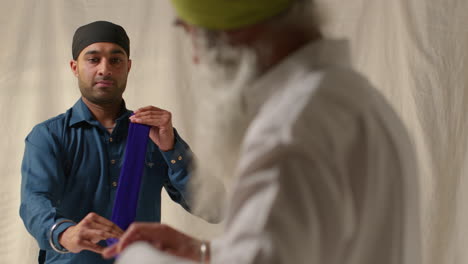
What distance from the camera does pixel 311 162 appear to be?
0.89m

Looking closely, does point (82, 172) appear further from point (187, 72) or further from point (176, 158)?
point (187, 72)

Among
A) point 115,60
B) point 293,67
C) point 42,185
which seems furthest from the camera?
point 115,60

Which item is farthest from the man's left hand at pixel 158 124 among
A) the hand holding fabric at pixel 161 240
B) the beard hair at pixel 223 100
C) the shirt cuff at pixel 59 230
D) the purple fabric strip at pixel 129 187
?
the hand holding fabric at pixel 161 240

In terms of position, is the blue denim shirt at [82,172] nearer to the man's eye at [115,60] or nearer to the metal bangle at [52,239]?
the metal bangle at [52,239]

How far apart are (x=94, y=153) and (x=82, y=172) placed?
0.09 m

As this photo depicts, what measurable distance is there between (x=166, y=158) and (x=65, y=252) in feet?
1.57

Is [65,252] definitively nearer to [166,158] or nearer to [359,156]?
[166,158]

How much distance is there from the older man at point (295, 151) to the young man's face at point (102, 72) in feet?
3.92

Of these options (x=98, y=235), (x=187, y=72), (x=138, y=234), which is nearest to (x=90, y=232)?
(x=98, y=235)

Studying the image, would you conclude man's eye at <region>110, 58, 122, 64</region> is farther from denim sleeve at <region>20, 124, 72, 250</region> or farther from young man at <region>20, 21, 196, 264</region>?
denim sleeve at <region>20, 124, 72, 250</region>

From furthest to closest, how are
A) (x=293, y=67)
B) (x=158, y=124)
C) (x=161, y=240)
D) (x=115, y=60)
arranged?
1. (x=115, y=60)
2. (x=158, y=124)
3. (x=161, y=240)
4. (x=293, y=67)

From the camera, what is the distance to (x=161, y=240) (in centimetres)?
111

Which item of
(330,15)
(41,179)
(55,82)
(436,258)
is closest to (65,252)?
(41,179)

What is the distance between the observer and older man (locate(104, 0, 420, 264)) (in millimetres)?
883
